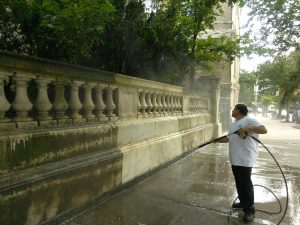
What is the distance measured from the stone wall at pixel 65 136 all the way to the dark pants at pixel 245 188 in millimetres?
1976

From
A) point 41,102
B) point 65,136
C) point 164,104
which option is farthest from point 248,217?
point 164,104

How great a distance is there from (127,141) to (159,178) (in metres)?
1.21

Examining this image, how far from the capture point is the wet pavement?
4703 millimetres

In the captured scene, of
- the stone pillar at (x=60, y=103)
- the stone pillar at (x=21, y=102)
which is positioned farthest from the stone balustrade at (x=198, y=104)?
the stone pillar at (x=21, y=102)

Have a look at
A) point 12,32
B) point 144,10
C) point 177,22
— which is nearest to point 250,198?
point 12,32

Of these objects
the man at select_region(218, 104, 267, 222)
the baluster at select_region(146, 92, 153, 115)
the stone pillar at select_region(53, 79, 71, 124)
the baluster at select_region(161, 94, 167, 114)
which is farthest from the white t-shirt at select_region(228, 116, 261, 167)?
the baluster at select_region(161, 94, 167, 114)

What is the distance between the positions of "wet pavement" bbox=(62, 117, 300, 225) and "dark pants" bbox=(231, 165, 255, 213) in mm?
201

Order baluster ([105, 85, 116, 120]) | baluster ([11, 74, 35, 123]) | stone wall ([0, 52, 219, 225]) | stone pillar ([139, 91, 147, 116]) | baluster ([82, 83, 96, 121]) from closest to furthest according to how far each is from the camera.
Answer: stone wall ([0, 52, 219, 225]), baluster ([11, 74, 35, 123]), baluster ([82, 83, 96, 121]), baluster ([105, 85, 116, 120]), stone pillar ([139, 91, 147, 116])

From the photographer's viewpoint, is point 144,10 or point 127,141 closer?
point 127,141

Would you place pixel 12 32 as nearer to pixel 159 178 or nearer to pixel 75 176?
pixel 75 176

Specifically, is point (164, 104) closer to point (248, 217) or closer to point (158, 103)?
point (158, 103)

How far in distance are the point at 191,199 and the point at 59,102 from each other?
2.64m

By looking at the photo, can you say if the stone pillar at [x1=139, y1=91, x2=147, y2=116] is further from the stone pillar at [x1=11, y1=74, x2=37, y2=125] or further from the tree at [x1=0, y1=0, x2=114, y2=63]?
the stone pillar at [x1=11, y1=74, x2=37, y2=125]

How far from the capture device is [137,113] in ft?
22.6
